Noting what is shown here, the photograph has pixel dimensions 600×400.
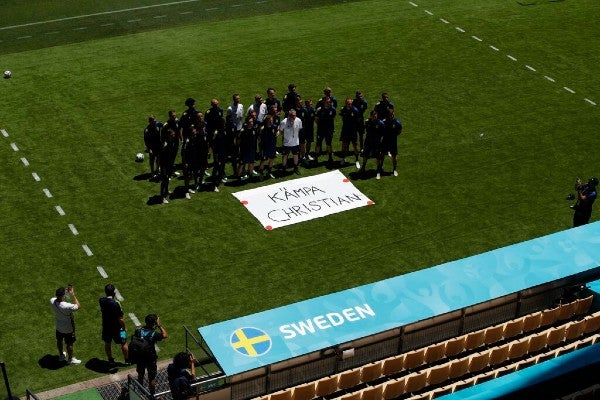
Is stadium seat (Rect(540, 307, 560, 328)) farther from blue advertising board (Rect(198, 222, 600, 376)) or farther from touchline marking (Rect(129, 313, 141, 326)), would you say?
touchline marking (Rect(129, 313, 141, 326))

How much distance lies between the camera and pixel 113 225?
2422 centimetres

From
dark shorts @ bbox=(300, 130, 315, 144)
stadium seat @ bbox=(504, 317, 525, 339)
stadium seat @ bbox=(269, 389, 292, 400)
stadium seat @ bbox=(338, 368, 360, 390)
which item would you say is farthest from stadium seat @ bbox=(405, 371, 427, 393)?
dark shorts @ bbox=(300, 130, 315, 144)

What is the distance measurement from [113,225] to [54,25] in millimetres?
13785

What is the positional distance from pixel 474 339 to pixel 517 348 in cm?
79

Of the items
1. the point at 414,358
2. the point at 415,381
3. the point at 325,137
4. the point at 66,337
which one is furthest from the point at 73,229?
the point at 415,381

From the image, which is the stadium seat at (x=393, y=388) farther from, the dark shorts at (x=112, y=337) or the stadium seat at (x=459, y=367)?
the dark shorts at (x=112, y=337)

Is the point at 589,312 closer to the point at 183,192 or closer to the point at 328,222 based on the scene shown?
the point at 328,222

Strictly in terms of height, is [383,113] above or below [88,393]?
above

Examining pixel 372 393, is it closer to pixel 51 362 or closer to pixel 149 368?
pixel 149 368

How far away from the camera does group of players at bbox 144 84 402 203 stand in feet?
82.2

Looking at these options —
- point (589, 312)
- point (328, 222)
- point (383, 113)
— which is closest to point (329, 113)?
point (383, 113)

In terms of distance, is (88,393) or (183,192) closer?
(88,393)

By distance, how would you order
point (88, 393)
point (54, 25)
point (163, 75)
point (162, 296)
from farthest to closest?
point (54, 25)
point (163, 75)
point (162, 296)
point (88, 393)

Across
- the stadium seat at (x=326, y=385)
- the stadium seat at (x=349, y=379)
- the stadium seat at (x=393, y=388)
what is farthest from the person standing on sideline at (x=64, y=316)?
the stadium seat at (x=393, y=388)
